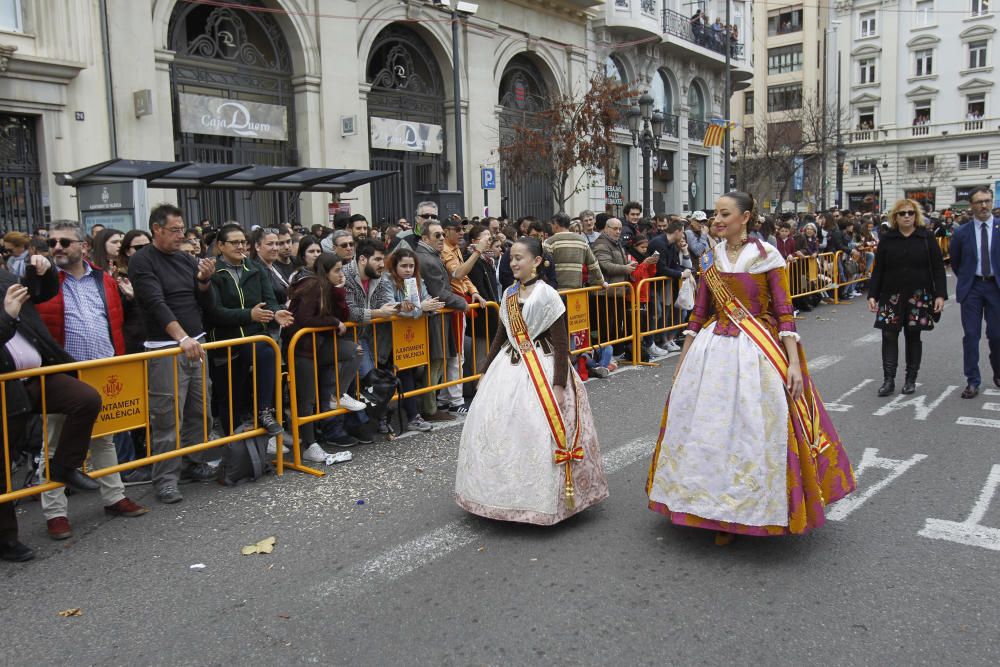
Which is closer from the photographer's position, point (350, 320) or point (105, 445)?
point (105, 445)

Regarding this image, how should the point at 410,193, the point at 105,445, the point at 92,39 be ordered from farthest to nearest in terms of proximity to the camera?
the point at 410,193
the point at 92,39
the point at 105,445

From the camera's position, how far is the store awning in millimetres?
11773

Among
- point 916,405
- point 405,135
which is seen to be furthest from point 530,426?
point 405,135

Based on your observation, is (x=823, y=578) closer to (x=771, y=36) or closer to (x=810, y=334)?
(x=810, y=334)

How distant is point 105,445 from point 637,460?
357cm

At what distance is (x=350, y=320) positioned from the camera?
6797 mm

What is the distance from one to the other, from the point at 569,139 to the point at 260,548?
1794cm

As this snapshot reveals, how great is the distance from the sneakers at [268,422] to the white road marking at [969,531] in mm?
4155

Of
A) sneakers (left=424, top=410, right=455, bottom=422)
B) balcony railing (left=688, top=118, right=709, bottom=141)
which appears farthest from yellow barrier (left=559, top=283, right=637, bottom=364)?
balcony railing (left=688, top=118, right=709, bottom=141)

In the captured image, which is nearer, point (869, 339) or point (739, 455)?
point (739, 455)

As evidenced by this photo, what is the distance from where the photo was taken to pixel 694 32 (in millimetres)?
32469

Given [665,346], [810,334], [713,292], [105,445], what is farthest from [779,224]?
[105,445]

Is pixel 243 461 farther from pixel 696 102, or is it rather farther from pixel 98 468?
pixel 696 102

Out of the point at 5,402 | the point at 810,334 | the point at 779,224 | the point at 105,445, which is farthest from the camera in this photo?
the point at 779,224
